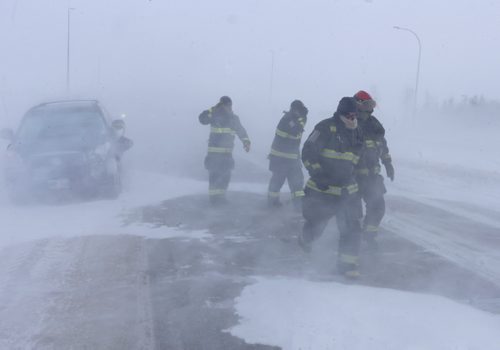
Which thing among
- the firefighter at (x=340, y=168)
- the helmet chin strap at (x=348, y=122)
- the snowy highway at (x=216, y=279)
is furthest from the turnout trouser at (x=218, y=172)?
the helmet chin strap at (x=348, y=122)

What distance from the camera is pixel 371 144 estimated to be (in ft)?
23.0

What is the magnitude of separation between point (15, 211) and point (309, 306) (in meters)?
6.13

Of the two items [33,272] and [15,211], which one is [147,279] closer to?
[33,272]

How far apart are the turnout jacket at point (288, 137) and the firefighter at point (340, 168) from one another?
2869mm

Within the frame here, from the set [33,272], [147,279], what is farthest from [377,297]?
[33,272]

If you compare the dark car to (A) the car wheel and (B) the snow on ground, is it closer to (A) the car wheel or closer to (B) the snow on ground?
(A) the car wheel

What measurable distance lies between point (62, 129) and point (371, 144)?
6.29 meters

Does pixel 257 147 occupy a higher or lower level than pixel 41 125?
lower

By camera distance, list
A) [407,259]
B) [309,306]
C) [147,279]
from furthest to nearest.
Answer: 1. [407,259]
2. [147,279]
3. [309,306]

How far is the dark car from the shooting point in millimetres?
9820

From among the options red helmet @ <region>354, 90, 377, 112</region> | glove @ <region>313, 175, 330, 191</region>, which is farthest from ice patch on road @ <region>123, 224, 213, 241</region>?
red helmet @ <region>354, 90, 377, 112</region>

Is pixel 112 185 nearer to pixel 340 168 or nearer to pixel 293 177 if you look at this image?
pixel 293 177

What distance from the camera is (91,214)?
901 cm

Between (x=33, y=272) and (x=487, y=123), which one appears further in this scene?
(x=487, y=123)
